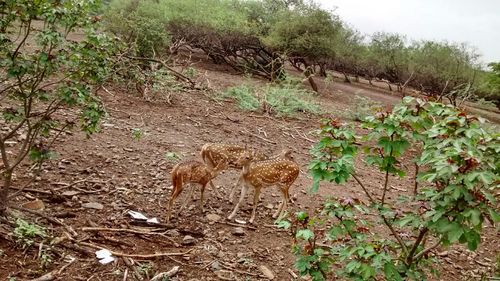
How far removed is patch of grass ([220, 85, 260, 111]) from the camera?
11047 millimetres

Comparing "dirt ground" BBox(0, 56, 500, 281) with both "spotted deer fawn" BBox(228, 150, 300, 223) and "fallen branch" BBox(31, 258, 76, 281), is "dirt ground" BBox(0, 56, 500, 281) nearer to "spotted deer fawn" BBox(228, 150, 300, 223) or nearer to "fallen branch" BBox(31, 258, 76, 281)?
"fallen branch" BBox(31, 258, 76, 281)

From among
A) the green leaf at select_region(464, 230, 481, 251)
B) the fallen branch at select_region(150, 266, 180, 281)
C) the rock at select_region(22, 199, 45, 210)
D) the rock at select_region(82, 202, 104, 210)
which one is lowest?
the fallen branch at select_region(150, 266, 180, 281)

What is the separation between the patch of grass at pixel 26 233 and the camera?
4.07m

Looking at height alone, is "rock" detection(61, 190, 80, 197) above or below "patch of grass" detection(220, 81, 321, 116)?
below

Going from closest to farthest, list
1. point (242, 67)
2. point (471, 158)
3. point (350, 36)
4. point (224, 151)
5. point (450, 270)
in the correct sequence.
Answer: point (471, 158)
point (450, 270)
point (224, 151)
point (242, 67)
point (350, 36)

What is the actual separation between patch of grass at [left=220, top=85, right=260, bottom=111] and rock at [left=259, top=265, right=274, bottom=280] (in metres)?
6.50

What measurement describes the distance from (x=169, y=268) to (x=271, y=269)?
3.72 feet

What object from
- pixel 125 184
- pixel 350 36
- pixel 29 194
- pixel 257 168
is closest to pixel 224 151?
pixel 257 168

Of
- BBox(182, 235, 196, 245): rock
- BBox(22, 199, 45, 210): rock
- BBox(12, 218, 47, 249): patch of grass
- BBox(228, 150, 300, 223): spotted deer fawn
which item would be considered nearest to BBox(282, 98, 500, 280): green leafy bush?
BBox(182, 235, 196, 245): rock

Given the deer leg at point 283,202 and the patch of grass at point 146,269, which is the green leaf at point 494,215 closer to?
the patch of grass at point 146,269

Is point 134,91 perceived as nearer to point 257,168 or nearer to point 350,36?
point 257,168

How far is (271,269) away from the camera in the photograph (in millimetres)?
4848

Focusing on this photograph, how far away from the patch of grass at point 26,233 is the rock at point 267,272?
2181mm

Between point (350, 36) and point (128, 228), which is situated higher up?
point (350, 36)
